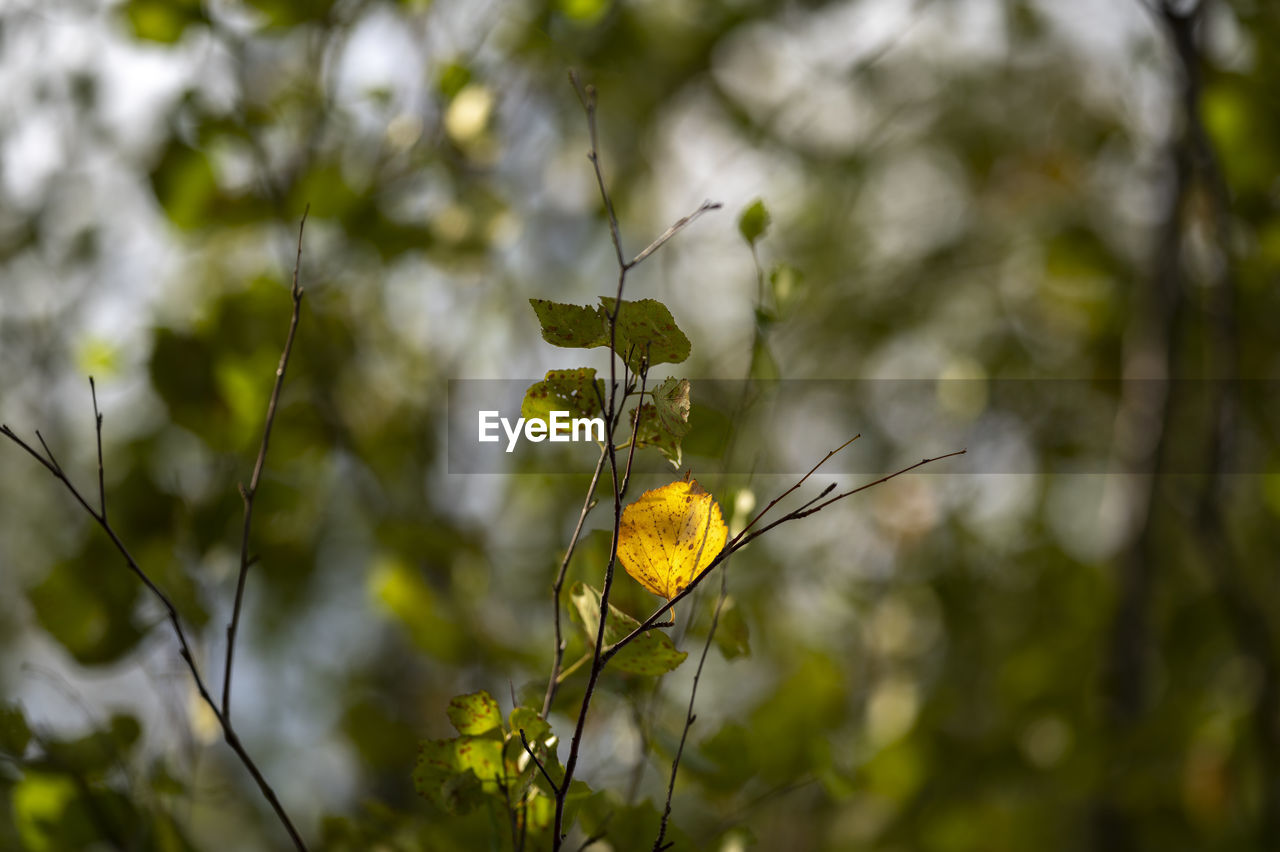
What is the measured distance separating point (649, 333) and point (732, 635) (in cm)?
17

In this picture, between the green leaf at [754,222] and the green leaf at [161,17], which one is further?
the green leaf at [161,17]

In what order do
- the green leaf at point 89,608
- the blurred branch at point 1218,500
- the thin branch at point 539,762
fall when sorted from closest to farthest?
1. the thin branch at point 539,762
2. the green leaf at point 89,608
3. the blurred branch at point 1218,500

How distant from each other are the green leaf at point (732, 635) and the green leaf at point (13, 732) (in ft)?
1.16

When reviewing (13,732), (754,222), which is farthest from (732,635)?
(13,732)

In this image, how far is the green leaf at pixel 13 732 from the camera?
1.30 ft

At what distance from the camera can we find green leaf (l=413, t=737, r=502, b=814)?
316 millimetres

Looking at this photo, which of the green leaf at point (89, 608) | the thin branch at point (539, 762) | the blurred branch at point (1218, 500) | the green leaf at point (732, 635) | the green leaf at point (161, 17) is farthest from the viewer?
the blurred branch at point (1218, 500)

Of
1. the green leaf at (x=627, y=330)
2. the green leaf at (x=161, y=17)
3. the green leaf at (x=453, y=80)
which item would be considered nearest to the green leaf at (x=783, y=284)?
the green leaf at (x=627, y=330)

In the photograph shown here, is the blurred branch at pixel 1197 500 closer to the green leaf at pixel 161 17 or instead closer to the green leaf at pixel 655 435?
the green leaf at pixel 655 435

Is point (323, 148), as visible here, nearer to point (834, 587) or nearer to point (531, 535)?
point (531, 535)

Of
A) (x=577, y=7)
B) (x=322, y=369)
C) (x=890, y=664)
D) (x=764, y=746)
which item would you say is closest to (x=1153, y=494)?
(x=890, y=664)

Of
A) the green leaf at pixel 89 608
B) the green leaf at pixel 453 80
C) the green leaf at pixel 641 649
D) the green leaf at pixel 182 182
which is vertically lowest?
the green leaf at pixel 641 649

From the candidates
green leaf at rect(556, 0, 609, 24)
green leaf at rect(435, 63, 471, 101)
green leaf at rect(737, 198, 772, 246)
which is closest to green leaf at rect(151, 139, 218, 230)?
green leaf at rect(435, 63, 471, 101)

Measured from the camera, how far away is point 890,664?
111cm
